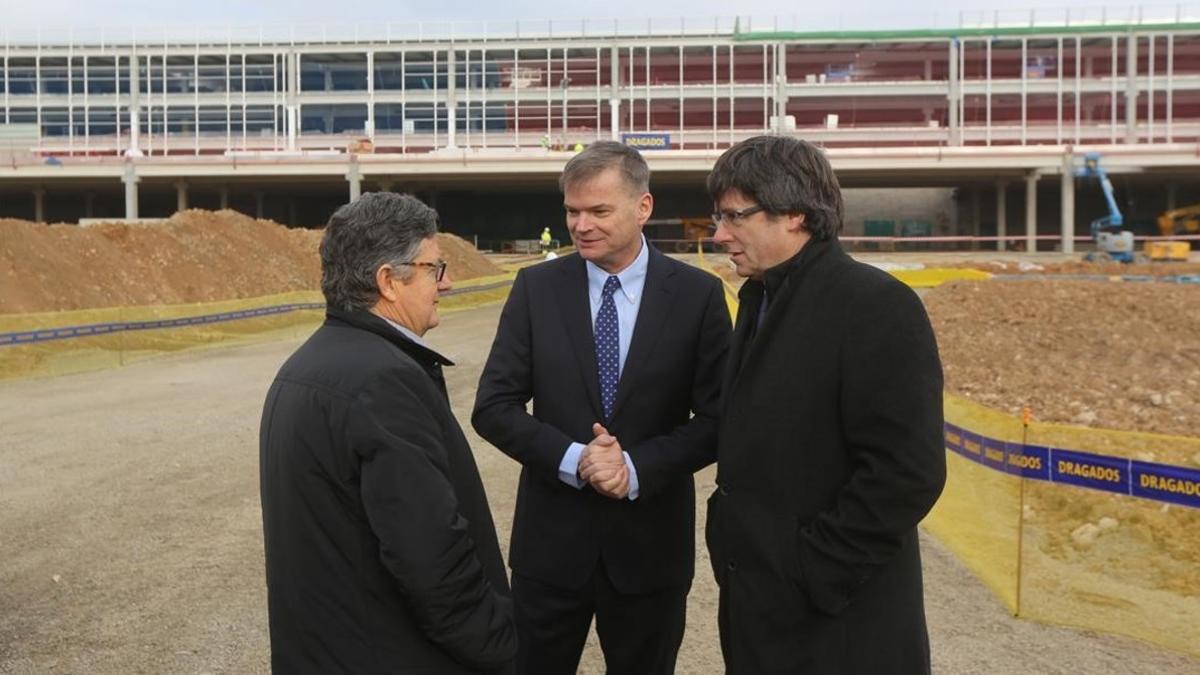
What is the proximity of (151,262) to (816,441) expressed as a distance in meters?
25.6

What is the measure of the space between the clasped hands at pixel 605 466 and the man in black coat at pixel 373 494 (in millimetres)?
472

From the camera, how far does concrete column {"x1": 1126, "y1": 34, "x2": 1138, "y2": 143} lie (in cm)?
6125

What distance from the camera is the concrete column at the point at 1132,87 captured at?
6125 centimetres

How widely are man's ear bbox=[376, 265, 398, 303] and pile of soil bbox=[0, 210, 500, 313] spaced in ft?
65.8

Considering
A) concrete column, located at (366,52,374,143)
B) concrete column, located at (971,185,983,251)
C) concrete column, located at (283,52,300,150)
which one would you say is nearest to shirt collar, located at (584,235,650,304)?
concrete column, located at (971,185,983,251)

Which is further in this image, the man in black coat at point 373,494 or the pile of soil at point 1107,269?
the pile of soil at point 1107,269

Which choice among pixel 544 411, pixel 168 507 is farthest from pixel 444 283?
pixel 168 507

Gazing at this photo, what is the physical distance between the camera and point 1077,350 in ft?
48.3

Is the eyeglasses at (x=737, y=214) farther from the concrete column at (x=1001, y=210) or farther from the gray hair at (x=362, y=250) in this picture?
the concrete column at (x=1001, y=210)

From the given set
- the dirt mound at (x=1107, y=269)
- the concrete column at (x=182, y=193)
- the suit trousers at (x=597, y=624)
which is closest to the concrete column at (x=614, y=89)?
the concrete column at (x=182, y=193)

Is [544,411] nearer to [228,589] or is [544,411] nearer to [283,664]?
[283,664]

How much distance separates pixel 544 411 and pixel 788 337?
109 centimetres

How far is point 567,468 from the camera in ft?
10.4

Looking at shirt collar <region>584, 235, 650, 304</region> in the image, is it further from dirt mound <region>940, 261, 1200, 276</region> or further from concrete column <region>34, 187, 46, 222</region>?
concrete column <region>34, 187, 46, 222</region>
